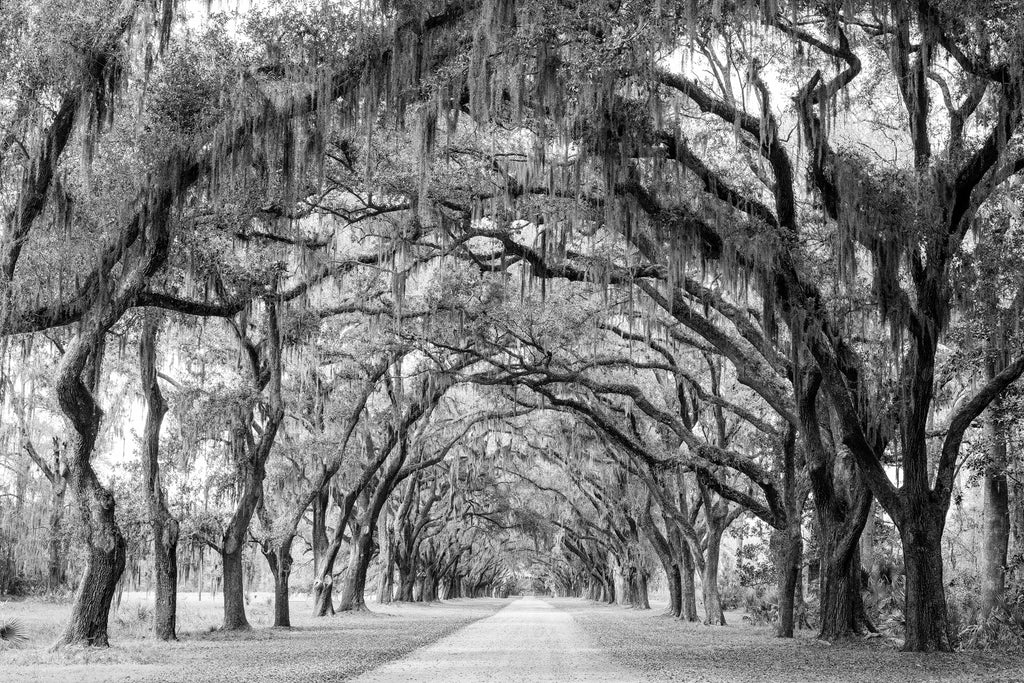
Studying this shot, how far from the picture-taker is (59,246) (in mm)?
11742

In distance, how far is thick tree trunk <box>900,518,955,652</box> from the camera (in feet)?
42.3

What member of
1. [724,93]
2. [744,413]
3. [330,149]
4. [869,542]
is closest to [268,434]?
[330,149]

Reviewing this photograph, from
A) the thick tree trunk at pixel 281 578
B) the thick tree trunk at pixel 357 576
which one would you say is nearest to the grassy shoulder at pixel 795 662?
the thick tree trunk at pixel 281 578

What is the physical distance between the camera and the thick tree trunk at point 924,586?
42.3 feet

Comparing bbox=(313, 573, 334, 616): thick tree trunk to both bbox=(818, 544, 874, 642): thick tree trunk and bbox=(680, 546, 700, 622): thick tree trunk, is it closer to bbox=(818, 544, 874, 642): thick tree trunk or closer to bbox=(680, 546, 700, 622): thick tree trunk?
bbox=(680, 546, 700, 622): thick tree trunk

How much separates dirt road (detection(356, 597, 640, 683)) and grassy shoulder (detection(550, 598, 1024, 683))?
48 cm

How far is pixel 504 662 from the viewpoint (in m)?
12.7

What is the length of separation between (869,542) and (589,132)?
47.4 ft

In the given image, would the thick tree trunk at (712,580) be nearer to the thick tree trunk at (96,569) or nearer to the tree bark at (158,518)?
the tree bark at (158,518)

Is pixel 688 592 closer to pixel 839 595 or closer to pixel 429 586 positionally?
pixel 839 595

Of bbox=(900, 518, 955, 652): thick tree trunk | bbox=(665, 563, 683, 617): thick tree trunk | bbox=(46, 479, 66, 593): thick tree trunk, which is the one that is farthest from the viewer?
bbox=(665, 563, 683, 617): thick tree trunk

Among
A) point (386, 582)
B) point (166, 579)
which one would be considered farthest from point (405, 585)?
point (166, 579)

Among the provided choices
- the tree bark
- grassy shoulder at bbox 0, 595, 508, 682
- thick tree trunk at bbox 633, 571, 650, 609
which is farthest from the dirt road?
thick tree trunk at bbox 633, 571, 650, 609

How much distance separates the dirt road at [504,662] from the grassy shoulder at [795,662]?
19.0 inches
